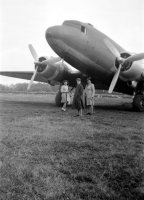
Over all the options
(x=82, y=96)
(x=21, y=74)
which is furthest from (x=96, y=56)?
(x=21, y=74)

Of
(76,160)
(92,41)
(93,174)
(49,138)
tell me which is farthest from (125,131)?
(92,41)

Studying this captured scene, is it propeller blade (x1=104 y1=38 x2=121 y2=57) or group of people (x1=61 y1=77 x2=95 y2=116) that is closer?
group of people (x1=61 y1=77 x2=95 y2=116)

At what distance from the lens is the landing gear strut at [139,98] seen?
42.8 feet

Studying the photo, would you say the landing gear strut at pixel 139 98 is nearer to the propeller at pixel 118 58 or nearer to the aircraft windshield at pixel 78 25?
the propeller at pixel 118 58

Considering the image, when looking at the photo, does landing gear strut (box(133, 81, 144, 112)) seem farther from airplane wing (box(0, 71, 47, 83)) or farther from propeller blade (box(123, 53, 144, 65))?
airplane wing (box(0, 71, 47, 83))

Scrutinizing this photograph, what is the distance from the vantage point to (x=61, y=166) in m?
3.67

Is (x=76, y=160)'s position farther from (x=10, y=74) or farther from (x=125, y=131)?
(x=10, y=74)

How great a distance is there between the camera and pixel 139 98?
43.2 feet

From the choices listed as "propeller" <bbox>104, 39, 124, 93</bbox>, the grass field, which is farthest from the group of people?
the grass field

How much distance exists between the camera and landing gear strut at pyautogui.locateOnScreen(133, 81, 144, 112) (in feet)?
42.8

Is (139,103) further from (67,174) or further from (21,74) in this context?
(67,174)

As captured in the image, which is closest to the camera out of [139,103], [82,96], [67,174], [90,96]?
[67,174]

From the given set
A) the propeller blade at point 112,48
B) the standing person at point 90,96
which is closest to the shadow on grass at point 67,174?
the standing person at point 90,96

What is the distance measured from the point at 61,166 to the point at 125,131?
10.7ft
